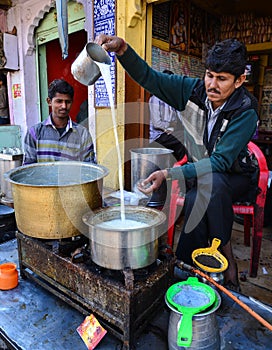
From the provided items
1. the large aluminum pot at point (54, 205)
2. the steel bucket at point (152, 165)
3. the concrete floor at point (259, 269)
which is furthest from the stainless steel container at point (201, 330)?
the steel bucket at point (152, 165)

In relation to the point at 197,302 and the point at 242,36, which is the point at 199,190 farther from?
the point at 242,36

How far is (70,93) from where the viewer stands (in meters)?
2.81

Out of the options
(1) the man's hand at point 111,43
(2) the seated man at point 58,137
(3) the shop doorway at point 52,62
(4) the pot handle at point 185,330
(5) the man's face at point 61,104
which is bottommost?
(4) the pot handle at point 185,330

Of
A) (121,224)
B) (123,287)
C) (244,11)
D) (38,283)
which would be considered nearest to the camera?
(123,287)

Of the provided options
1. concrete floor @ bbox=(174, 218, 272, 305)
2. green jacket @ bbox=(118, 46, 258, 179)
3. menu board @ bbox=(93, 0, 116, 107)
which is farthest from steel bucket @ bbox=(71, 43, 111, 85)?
menu board @ bbox=(93, 0, 116, 107)

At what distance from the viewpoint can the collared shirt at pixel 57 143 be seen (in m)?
2.87

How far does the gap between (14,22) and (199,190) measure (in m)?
5.73

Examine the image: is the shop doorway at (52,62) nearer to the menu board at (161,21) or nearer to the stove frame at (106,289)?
the menu board at (161,21)

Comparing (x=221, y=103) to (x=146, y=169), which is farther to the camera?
(x=146, y=169)

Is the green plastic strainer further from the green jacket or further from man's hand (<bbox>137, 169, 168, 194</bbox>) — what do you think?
the green jacket

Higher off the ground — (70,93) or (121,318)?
(70,93)

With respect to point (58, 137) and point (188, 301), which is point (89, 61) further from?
point (188, 301)

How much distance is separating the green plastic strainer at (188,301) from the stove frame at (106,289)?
118mm

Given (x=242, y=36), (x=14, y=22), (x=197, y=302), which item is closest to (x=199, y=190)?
(x=197, y=302)
